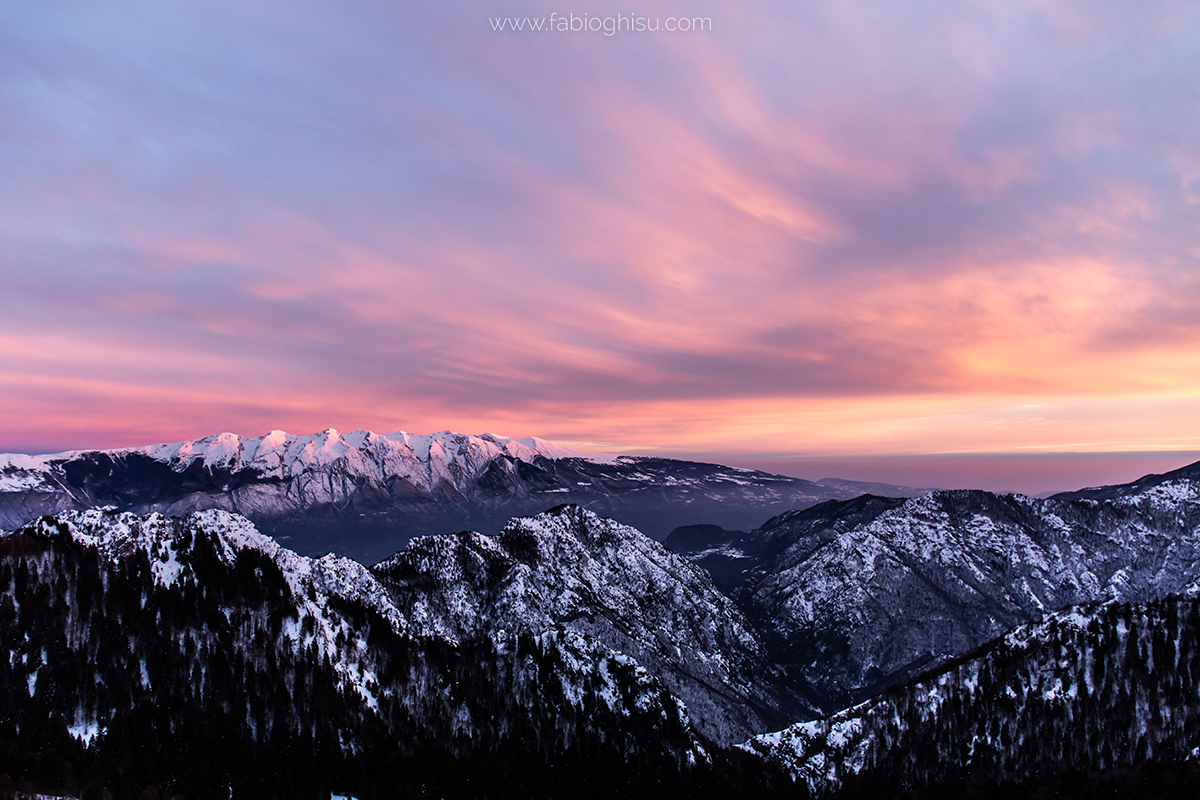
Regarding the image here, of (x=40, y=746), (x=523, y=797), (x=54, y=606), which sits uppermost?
(x=54, y=606)

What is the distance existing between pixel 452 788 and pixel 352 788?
26005 millimetres

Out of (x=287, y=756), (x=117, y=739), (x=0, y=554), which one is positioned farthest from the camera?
(x=0, y=554)

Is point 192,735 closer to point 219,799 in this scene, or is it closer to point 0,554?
point 219,799

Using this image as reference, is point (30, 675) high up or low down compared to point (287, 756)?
up

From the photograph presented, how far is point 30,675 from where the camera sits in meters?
171

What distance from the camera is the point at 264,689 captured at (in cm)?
19762

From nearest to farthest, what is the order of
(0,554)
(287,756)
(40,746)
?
(40,746) → (287,756) → (0,554)

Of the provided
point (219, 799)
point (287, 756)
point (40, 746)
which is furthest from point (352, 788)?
point (40, 746)

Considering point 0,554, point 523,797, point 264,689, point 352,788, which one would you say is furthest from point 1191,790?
point 0,554

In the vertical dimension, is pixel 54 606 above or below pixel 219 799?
above

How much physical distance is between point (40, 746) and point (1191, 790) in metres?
286

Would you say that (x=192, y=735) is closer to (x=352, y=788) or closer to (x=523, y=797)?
(x=352, y=788)

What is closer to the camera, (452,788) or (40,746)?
(40,746)

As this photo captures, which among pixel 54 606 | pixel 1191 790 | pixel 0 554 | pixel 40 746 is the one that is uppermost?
pixel 0 554
